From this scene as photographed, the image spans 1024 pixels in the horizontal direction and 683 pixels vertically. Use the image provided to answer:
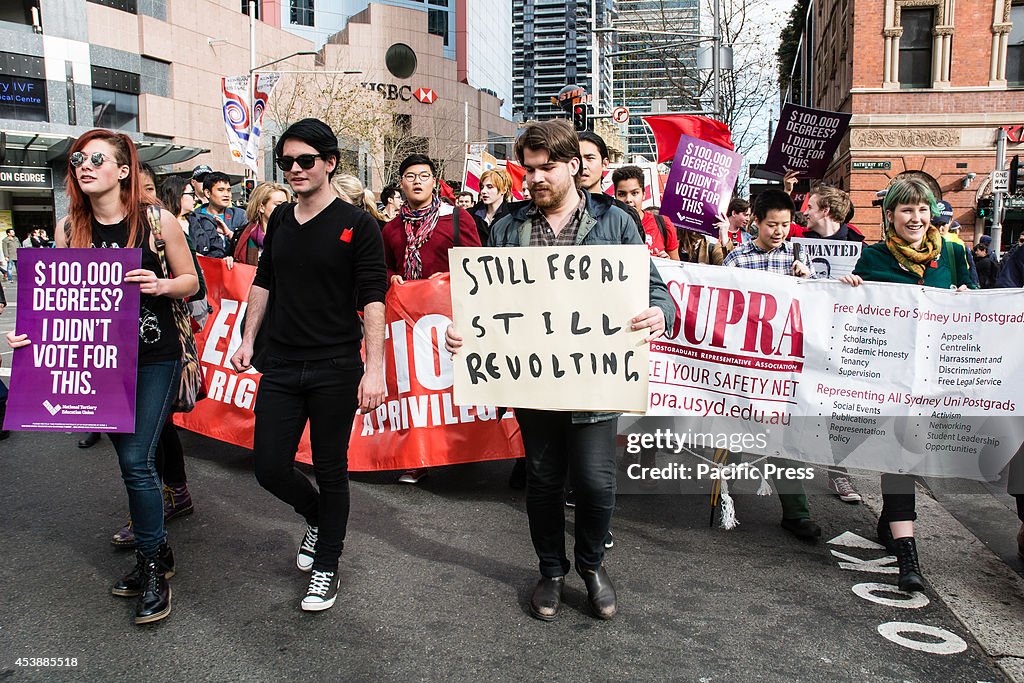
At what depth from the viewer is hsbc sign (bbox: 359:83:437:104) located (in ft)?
194

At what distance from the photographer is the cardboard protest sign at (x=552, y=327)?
3.20m

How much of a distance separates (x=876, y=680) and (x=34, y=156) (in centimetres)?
3717

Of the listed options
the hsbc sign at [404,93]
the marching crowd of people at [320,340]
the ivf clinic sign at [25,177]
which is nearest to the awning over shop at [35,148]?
the ivf clinic sign at [25,177]

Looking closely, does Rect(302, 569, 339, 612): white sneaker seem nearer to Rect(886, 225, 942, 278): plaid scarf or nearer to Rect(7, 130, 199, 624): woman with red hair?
Rect(7, 130, 199, 624): woman with red hair

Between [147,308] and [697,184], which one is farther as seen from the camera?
[697,184]

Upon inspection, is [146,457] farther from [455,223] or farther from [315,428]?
[455,223]

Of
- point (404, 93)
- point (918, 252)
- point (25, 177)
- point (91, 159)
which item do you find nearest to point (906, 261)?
point (918, 252)

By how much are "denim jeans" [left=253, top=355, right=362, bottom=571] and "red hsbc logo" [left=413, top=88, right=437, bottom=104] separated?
58426 mm

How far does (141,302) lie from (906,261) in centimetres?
364

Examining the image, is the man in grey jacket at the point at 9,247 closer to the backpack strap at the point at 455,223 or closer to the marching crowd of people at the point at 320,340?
the backpack strap at the point at 455,223

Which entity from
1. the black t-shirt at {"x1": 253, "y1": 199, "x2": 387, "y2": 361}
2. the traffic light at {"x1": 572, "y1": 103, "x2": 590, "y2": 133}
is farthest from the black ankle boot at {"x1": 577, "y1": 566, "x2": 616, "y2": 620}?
the traffic light at {"x1": 572, "y1": 103, "x2": 590, "y2": 133}

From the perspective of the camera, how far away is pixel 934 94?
26.4 m

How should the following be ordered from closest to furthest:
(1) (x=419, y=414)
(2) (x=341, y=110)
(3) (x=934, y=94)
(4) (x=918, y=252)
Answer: (4) (x=918, y=252), (1) (x=419, y=414), (3) (x=934, y=94), (2) (x=341, y=110)

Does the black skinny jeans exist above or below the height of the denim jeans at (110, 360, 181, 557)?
below
